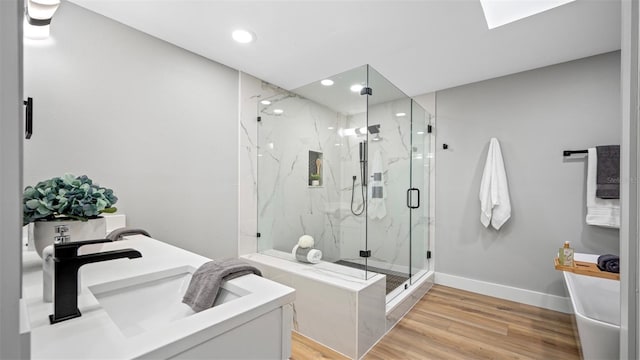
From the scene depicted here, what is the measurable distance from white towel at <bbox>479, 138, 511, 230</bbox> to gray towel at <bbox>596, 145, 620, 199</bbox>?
0.66 metres

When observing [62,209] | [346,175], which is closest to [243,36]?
[346,175]

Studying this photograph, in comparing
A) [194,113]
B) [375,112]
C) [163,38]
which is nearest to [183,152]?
[194,113]

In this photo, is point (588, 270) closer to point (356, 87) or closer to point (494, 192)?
point (494, 192)

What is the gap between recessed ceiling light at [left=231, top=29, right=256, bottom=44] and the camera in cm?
200

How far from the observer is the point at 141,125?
6.40ft


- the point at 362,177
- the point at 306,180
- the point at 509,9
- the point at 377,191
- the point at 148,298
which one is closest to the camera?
the point at 148,298

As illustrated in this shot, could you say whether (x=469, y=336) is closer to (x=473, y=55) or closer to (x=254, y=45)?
(x=473, y=55)

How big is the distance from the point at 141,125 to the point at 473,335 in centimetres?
294

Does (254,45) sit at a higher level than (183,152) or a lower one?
higher

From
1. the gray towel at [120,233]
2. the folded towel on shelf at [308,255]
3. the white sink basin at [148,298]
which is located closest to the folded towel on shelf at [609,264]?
the folded towel on shelf at [308,255]

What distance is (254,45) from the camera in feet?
7.09

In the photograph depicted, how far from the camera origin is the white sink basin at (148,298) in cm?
91

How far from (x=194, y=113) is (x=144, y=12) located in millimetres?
741

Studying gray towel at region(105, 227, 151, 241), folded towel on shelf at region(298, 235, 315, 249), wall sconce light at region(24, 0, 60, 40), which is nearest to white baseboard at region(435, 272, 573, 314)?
folded towel on shelf at region(298, 235, 315, 249)
